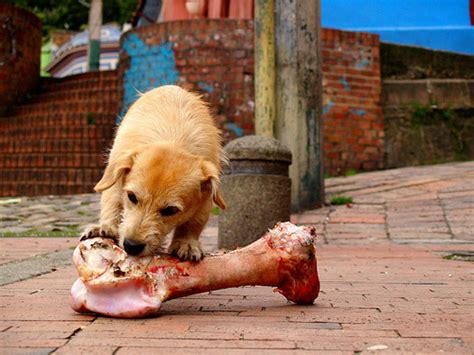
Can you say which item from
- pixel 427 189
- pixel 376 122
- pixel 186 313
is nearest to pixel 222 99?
pixel 376 122

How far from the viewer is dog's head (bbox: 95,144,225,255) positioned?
332cm

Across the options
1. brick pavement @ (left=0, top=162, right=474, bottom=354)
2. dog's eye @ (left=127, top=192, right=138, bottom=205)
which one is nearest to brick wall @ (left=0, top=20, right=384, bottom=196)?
brick pavement @ (left=0, top=162, right=474, bottom=354)

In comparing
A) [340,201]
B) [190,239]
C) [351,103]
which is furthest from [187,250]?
[351,103]

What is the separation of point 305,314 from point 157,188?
0.89m

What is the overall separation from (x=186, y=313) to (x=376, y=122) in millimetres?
9524

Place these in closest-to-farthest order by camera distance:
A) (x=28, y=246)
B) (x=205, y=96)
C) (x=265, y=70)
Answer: (x=28, y=246)
(x=265, y=70)
(x=205, y=96)

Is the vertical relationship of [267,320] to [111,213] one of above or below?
→ below

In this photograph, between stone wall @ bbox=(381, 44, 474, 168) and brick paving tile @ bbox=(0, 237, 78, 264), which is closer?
brick paving tile @ bbox=(0, 237, 78, 264)

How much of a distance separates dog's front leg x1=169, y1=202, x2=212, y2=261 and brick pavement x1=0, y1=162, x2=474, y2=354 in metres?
0.24

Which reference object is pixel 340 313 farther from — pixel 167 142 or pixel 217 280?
pixel 167 142

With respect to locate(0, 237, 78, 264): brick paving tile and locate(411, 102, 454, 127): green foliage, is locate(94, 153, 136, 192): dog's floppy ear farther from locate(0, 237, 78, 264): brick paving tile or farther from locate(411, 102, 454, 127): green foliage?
locate(411, 102, 454, 127): green foliage

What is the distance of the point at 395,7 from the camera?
13.6 m

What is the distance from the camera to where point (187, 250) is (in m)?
3.54

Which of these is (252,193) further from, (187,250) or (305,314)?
(305,314)
